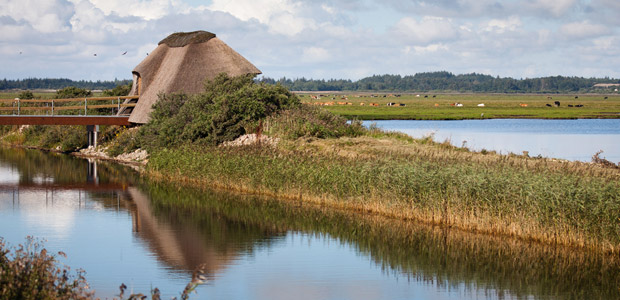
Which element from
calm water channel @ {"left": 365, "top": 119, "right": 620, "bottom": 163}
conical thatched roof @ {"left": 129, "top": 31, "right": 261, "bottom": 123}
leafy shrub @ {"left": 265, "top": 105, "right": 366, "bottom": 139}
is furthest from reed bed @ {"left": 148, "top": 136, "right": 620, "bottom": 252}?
conical thatched roof @ {"left": 129, "top": 31, "right": 261, "bottom": 123}

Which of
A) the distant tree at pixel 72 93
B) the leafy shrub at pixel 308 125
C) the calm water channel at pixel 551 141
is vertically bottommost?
the calm water channel at pixel 551 141

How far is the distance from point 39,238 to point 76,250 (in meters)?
2.05

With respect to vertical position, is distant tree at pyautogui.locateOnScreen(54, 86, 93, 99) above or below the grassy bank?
above

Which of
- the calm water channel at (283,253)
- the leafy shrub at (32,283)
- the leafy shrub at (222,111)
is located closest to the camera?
the leafy shrub at (32,283)

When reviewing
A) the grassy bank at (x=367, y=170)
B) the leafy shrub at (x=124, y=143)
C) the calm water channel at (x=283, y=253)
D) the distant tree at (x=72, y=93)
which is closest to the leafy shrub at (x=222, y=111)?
the grassy bank at (x=367, y=170)

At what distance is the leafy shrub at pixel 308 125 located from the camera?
114 ft

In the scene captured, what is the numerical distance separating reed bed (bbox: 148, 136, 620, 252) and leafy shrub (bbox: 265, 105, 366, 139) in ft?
3.84

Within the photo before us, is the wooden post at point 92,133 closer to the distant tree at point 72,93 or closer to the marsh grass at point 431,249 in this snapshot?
the distant tree at point 72,93

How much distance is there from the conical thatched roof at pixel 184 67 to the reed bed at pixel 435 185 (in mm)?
15103

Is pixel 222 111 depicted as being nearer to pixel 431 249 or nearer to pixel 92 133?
pixel 92 133

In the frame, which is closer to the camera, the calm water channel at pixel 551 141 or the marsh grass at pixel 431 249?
the marsh grass at pixel 431 249

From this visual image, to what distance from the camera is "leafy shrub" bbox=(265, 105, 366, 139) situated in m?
34.7

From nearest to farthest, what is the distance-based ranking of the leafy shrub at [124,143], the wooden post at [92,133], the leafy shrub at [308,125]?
the leafy shrub at [308,125], the leafy shrub at [124,143], the wooden post at [92,133]

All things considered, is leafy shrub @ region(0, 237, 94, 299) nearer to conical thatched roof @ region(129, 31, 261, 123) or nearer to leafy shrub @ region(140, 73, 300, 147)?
leafy shrub @ region(140, 73, 300, 147)
